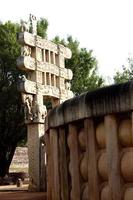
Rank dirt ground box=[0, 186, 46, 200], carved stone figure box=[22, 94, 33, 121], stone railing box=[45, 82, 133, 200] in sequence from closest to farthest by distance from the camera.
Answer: stone railing box=[45, 82, 133, 200]
dirt ground box=[0, 186, 46, 200]
carved stone figure box=[22, 94, 33, 121]

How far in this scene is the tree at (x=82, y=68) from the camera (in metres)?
34.9

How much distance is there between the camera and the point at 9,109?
1259 inches

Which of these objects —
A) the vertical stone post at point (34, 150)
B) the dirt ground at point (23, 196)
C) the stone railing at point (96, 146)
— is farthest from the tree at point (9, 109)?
the stone railing at point (96, 146)

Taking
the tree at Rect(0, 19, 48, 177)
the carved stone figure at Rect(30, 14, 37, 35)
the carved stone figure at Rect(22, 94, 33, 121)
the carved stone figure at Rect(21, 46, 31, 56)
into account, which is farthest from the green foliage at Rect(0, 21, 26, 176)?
the carved stone figure at Rect(22, 94, 33, 121)

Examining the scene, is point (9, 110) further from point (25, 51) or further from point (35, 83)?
point (25, 51)

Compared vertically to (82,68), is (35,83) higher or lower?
lower

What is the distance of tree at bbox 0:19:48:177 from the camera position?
1241 inches

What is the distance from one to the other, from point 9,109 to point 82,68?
6998mm

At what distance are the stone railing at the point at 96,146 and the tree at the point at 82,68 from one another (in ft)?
93.4

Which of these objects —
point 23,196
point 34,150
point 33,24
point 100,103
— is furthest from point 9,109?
point 100,103

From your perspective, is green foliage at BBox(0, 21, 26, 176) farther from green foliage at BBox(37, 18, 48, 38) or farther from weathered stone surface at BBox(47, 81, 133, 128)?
weathered stone surface at BBox(47, 81, 133, 128)

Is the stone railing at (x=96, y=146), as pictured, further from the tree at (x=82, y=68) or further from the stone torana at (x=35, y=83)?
the tree at (x=82, y=68)

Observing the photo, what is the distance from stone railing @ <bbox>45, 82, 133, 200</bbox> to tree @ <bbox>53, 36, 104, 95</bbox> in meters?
28.5

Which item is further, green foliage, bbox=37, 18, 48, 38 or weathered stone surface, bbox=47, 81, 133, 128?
green foliage, bbox=37, 18, 48, 38
